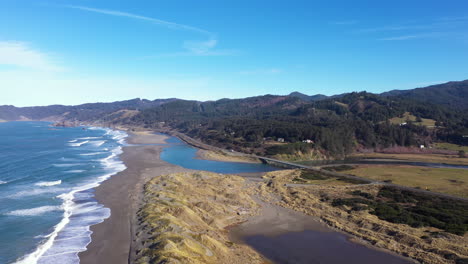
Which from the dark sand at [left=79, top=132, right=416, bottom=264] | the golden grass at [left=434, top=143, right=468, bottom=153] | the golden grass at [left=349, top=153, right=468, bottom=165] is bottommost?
the golden grass at [left=349, top=153, right=468, bottom=165]

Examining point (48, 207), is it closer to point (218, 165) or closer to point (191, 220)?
point (191, 220)

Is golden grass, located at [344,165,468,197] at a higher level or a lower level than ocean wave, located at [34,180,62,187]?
lower

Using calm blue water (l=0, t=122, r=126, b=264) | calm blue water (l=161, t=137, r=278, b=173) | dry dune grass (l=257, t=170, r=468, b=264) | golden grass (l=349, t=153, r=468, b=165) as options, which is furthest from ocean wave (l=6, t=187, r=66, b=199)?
golden grass (l=349, t=153, r=468, b=165)

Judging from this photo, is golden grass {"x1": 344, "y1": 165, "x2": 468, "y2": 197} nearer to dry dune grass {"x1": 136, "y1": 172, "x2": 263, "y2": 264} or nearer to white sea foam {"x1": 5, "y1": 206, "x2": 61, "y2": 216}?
dry dune grass {"x1": 136, "y1": 172, "x2": 263, "y2": 264}

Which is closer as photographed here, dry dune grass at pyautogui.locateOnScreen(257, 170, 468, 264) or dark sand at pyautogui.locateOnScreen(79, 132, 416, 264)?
dark sand at pyautogui.locateOnScreen(79, 132, 416, 264)

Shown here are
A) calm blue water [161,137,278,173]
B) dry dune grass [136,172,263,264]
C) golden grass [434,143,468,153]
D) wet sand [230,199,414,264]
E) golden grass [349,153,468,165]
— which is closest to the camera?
dry dune grass [136,172,263,264]

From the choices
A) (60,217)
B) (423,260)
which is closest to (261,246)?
(423,260)

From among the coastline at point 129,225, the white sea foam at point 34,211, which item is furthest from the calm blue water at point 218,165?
the white sea foam at point 34,211

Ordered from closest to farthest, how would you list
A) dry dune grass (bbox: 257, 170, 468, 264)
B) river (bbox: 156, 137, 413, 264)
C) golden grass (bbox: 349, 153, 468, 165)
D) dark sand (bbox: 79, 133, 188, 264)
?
dark sand (bbox: 79, 133, 188, 264) → river (bbox: 156, 137, 413, 264) → dry dune grass (bbox: 257, 170, 468, 264) → golden grass (bbox: 349, 153, 468, 165)
